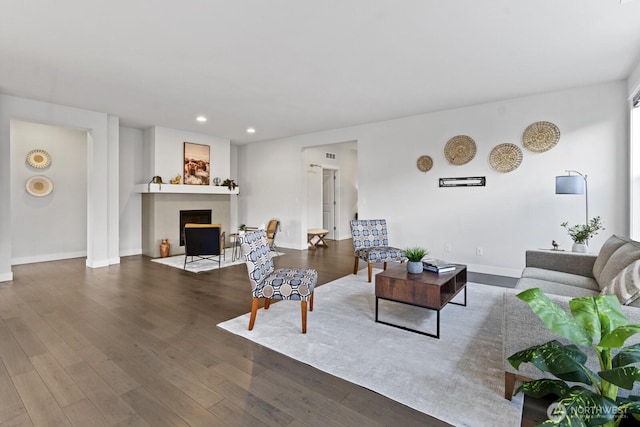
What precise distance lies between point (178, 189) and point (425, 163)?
16.3 feet

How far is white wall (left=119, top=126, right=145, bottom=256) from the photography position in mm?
6609

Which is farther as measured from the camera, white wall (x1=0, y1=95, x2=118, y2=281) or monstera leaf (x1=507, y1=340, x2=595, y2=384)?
white wall (x1=0, y1=95, x2=118, y2=281)

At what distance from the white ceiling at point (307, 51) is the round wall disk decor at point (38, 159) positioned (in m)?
1.64

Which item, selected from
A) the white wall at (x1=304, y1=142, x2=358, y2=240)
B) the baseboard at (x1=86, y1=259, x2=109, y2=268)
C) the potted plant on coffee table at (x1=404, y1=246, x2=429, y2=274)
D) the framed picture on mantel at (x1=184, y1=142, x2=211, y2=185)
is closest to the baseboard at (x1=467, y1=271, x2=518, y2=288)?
the potted plant on coffee table at (x1=404, y1=246, x2=429, y2=274)

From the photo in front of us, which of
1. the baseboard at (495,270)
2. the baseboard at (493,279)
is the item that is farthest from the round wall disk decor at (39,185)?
the baseboard at (495,270)

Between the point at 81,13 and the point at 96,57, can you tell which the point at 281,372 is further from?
the point at 96,57

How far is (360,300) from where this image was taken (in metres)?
3.67

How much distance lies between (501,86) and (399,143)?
195cm

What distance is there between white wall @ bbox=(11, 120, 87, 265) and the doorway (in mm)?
5764

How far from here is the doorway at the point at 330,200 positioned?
9.34 meters

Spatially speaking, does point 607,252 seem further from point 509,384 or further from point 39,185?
point 39,185

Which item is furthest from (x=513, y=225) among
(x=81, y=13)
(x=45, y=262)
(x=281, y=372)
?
(x=45, y=262)

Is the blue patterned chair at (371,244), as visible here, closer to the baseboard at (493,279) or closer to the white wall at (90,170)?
the baseboard at (493,279)

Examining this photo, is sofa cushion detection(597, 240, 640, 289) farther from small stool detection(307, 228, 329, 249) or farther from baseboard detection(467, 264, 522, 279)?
small stool detection(307, 228, 329, 249)
